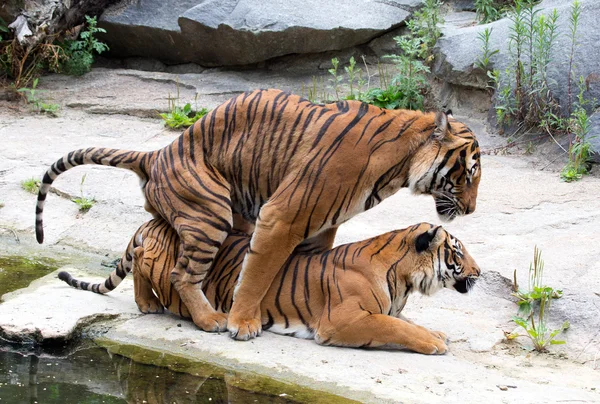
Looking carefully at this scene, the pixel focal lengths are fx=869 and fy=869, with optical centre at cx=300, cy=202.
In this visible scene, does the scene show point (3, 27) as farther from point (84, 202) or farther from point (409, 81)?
point (409, 81)

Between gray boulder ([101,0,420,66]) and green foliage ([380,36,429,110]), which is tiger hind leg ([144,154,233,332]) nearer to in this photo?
green foliage ([380,36,429,110])

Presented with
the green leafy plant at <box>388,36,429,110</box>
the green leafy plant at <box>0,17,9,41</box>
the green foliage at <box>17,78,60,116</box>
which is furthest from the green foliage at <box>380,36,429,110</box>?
the green leafy plant at <box>0,17,9,41</box>

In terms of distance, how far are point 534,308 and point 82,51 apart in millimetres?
7305

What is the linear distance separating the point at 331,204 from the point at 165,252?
1.10 metres

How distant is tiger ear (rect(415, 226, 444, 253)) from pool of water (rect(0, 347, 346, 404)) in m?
1.14

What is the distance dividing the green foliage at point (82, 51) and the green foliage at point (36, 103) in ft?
2.44

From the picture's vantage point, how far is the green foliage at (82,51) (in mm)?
10688

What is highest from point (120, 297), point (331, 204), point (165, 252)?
point (331, 204)

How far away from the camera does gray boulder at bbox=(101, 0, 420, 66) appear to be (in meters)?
10.4

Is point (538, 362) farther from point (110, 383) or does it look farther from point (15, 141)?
point (15, 141)

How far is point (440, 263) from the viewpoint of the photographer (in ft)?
15.8

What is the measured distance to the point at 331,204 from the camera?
467cm

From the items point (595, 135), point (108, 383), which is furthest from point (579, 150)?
point (108, 383)

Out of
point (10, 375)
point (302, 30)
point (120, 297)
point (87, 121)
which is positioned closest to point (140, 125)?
point (87, 121)
